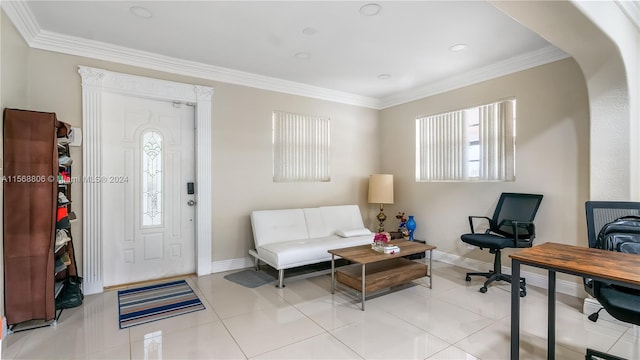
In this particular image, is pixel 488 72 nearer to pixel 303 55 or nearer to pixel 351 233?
pixel 303 55

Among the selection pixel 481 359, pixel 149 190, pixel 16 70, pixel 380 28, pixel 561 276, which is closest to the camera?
pixel 481 359

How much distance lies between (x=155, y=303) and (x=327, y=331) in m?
1.75

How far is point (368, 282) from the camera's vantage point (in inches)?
115

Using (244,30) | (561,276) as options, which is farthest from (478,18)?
(561,276)

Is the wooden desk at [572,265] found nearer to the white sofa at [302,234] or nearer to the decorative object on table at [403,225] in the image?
the white sofa at [302,234]

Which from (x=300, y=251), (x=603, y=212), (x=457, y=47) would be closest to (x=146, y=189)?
(x=300, y=251)

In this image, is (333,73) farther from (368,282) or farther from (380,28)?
(368,282)

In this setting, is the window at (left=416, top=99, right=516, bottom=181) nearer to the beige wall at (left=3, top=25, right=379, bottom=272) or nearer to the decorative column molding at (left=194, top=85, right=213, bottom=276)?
the beige wall at (left=3, top=25, right=379, bottom=272)

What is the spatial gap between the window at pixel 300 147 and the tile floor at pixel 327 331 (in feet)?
6.26

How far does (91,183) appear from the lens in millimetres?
3170

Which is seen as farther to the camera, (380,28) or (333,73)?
(333,73)

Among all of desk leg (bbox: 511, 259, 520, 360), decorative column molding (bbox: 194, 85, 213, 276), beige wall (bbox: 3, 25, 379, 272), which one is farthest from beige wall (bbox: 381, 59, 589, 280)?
decorative column molding (bbox: 194, 85, 213, 276)

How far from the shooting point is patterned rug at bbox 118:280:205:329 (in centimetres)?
266

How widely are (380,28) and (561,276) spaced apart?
3.25 m
